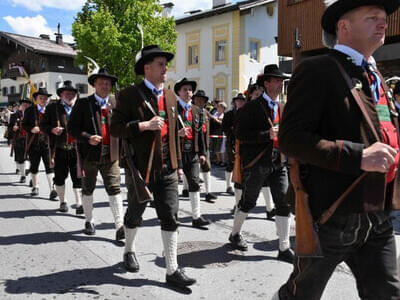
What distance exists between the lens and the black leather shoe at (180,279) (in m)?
4.02

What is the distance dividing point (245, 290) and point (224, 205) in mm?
4165

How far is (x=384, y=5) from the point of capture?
2.29 metres

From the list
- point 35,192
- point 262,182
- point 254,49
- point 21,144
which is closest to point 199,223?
point 262,182

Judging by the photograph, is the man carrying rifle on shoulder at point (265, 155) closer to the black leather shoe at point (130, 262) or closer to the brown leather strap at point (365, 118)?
the black leather shoe at point (130, 262)

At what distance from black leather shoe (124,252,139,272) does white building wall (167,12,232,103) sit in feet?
83.9

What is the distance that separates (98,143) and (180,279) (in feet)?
8.00

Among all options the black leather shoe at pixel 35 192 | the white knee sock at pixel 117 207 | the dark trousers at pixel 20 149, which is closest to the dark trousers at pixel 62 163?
the black leather shoe at pixel 35 192

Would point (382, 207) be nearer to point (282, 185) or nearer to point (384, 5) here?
point (384, 5)

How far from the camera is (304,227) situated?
2326mm

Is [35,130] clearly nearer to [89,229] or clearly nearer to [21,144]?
[21,144]

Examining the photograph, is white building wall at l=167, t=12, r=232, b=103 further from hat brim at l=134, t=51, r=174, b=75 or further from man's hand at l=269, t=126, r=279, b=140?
hat brim at l=134, t=51, r=174, b=75

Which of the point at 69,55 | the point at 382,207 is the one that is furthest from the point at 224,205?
the point at 69,55

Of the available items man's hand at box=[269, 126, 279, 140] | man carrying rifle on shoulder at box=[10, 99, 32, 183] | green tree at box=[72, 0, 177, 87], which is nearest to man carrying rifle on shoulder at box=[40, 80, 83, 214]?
man's hand at box=[269, 126, 279, 140]

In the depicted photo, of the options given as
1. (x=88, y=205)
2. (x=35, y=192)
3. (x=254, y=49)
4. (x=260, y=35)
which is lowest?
(x=35, y=192)
